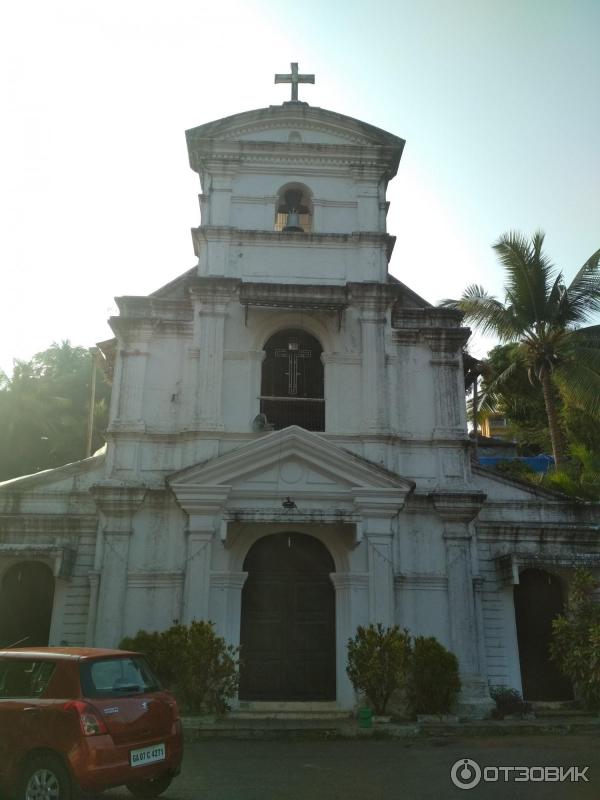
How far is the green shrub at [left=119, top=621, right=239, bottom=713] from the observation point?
11977mm

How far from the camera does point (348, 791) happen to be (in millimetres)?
8023

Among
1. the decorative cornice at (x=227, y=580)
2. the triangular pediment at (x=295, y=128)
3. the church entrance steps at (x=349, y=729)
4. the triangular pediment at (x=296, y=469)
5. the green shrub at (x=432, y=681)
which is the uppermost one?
the triangular pediment at (x=295, y=128)

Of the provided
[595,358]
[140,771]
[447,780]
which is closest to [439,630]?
[447,780]

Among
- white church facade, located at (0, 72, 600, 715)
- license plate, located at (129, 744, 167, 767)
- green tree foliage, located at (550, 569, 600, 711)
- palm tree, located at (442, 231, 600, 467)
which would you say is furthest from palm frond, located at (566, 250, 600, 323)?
license plate, located at (129, 744, 167, 767)

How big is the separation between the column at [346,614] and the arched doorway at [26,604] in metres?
5.46

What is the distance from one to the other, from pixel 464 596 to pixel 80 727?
873cm

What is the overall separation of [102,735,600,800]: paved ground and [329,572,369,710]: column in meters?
1.94

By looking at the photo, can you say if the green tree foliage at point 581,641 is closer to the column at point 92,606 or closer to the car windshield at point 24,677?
the column at point 92,606

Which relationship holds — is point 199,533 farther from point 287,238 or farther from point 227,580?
point 287,238

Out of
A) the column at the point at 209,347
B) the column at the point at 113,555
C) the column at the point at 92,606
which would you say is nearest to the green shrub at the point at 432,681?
the column at the point at 113,555

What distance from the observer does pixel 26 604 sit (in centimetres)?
1398

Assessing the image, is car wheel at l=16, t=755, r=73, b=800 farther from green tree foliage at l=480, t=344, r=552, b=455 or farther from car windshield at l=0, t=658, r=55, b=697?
green tree foliage at l=480, t=344, r=552, b=455

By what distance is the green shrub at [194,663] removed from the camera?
11977 millimetres

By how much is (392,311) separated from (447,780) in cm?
954
